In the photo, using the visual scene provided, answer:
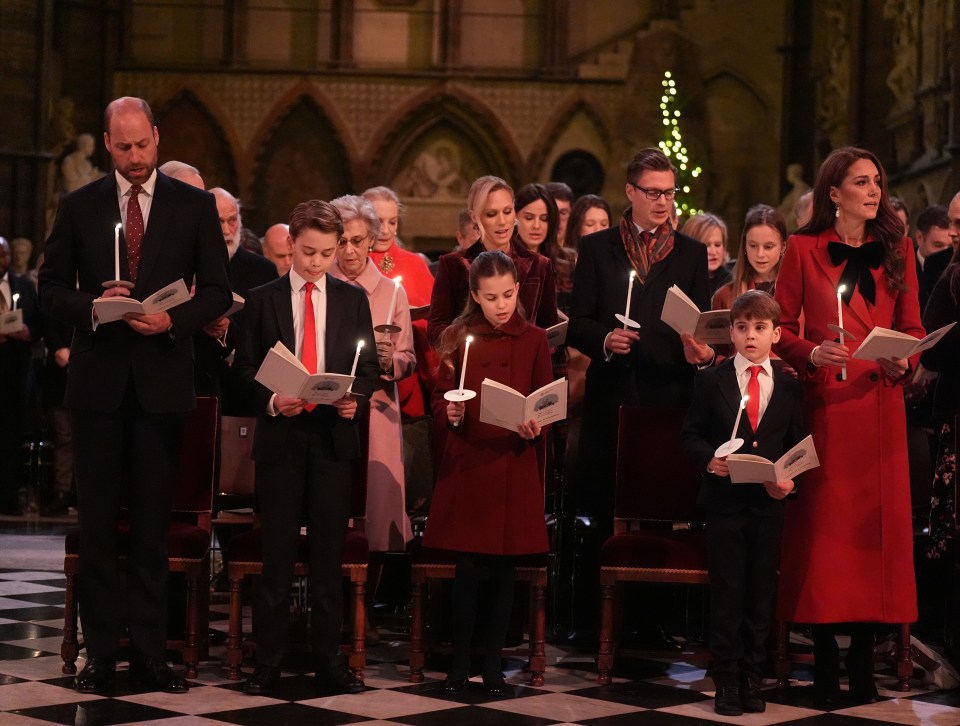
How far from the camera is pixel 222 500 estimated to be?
6.33 metres

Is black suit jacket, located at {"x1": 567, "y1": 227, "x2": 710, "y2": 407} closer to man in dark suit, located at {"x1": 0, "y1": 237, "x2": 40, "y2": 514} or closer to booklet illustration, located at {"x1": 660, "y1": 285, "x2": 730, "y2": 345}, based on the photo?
booklet illustration, located at {"x1": 660, "y1": 285, "x2": 730, "y2": 345}

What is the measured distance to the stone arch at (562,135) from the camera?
688 inches

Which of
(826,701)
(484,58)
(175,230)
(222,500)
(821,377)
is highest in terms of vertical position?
(484,58)

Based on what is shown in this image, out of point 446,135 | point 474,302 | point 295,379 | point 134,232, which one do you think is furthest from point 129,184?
point 446,135

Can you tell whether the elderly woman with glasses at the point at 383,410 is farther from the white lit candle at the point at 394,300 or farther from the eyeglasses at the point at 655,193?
the eyeglasses at the point at 655,193

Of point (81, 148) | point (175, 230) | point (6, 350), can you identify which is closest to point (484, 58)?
point (81, 148)

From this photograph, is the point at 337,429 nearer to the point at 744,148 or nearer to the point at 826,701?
the point at 826,701

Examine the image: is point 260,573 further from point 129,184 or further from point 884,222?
point 884,222

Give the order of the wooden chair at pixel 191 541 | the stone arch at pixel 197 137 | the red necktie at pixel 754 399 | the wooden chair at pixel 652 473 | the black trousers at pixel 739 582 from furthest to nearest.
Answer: the stone arch at pixel 197 137 → the wooden chair at pixel 652 473 → the wooden chair at pixel 191 541 → the red necktie at pixel 754 399 → the black trousers at pixel 739 582

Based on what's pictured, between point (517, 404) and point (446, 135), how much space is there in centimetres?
1363

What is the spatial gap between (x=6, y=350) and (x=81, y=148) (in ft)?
23.4

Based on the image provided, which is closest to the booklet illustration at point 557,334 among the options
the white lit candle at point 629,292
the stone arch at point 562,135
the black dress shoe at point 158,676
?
the white lit candle at point 629,292

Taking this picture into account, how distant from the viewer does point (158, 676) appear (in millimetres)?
4773

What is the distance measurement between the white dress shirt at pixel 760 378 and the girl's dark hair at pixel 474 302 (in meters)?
0.82
